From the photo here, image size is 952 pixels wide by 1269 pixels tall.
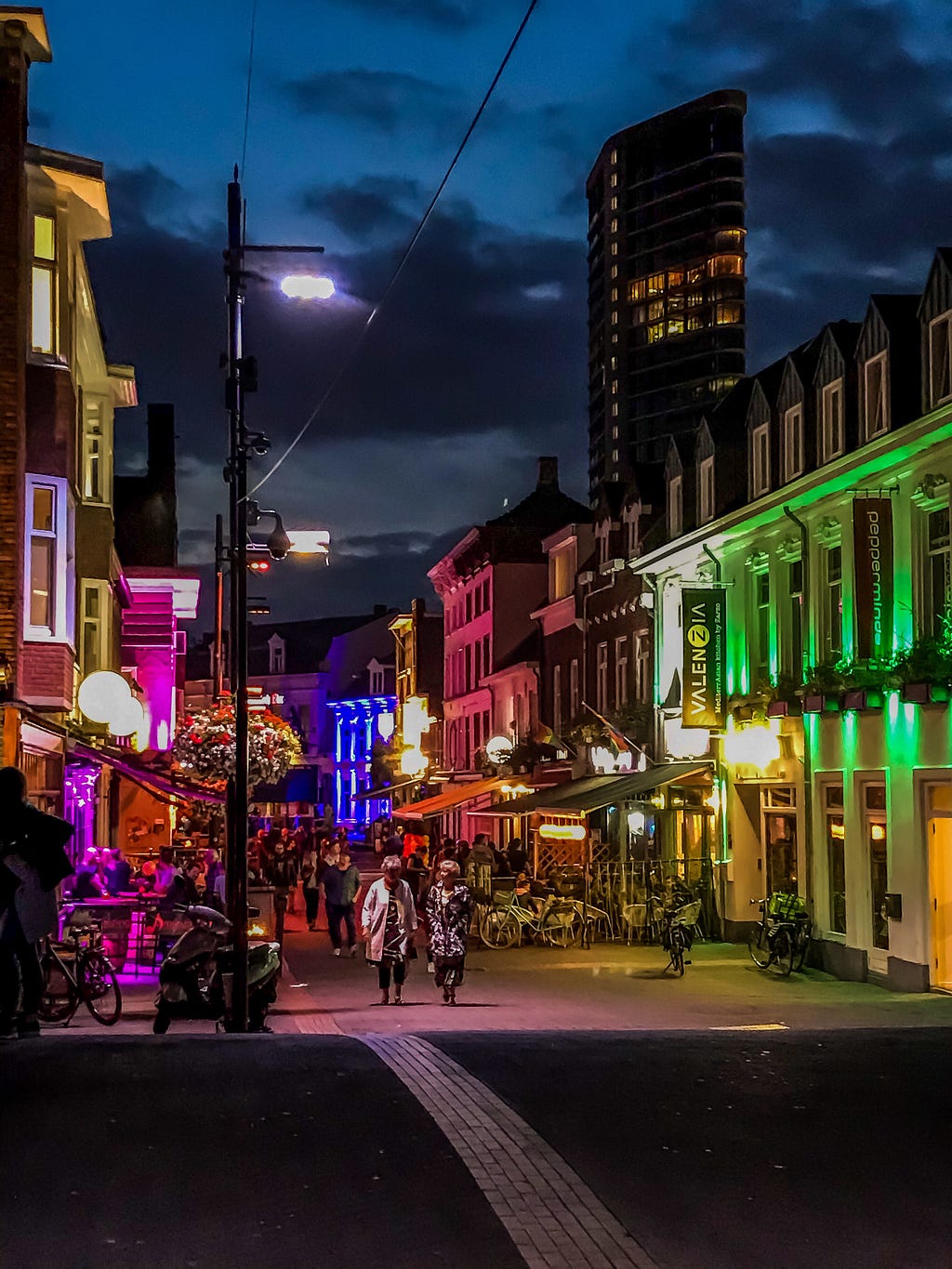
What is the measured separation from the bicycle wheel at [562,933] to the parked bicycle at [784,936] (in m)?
3.45

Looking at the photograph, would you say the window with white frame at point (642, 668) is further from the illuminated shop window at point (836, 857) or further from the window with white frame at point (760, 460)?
the illuminated shop window at point (836, 857)

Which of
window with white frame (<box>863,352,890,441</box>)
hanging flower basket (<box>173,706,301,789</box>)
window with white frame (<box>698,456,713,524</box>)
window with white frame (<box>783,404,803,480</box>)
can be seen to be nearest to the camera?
window with white frame (<box>863,352,890,441</box>)

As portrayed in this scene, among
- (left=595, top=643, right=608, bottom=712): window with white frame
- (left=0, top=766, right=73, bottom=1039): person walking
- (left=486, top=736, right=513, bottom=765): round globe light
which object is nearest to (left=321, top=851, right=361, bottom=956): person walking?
(left=595, top=643, right=608, bottom=712): window with white frame

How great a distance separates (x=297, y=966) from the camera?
26.1m

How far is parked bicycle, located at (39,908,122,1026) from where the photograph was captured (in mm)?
17500

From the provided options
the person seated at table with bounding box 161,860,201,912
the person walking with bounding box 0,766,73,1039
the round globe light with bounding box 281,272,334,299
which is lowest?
the person seated at table with bounding box 161,860,201,912

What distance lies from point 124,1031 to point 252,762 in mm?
9438

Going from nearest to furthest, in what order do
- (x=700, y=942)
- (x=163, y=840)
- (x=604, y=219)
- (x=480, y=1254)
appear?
(x=480, y=1254) < (x=700, y=942) < (x=163, y=840) < (x=604, y=219)

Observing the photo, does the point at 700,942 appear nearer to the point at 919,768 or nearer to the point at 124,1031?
the point at 919,768

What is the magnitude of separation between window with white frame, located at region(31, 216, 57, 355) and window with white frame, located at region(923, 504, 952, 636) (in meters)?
12.0

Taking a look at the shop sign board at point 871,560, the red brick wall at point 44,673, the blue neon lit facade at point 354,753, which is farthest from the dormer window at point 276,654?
the shop sign board at point 871,560

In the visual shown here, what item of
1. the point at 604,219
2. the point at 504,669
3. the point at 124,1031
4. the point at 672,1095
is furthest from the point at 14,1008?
the point at 604,219

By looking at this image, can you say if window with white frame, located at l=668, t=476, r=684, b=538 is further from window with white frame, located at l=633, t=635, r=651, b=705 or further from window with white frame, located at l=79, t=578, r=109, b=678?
window with white frame, located at l=79, t=578, r=109, b=678

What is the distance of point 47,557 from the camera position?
22.4 m
